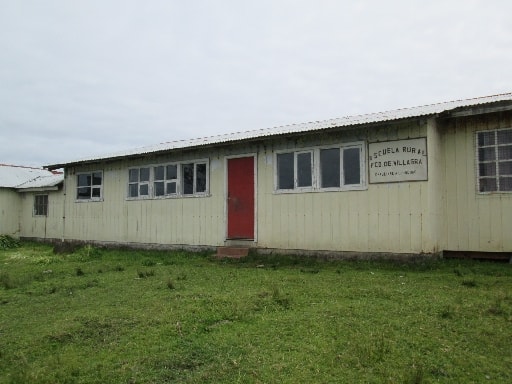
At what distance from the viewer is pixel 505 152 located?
9273 millimetres

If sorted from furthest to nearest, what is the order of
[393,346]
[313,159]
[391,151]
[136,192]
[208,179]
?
[136,192] < [208,179] < [313,159] < [391,151] < [393,346]

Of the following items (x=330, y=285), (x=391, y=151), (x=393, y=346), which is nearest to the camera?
(x=393, y=346)

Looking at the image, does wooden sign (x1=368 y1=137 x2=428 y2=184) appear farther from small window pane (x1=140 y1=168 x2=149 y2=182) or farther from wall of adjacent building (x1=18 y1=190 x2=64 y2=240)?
wall of adjacent building (x1=18 y1=190 x2=64 y2=240)

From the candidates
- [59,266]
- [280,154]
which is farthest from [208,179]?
[59,266]

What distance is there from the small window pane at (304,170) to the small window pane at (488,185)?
3.79 meters

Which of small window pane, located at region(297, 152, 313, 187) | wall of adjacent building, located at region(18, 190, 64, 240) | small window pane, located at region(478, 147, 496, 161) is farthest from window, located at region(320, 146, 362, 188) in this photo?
wall of adjacent building, located at region(18, 190, 64, 240)

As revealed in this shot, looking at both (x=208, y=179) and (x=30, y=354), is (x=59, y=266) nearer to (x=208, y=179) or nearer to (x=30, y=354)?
(x=208, y=179)

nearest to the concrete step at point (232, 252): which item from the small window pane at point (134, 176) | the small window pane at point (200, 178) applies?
the small window pane at point (200, 178)

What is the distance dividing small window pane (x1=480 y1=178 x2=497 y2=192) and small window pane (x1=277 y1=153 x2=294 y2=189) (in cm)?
432

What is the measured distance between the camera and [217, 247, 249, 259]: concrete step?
37.9 ft

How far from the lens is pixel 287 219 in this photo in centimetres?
1118

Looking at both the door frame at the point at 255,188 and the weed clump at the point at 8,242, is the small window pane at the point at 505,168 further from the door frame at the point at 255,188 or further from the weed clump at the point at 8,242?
the weed clump at the point at 8,242

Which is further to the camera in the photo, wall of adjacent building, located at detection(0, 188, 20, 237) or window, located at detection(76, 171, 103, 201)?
wall of adjacent building, located at detection(0, 188, 20, 237)

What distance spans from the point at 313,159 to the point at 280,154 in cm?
101
